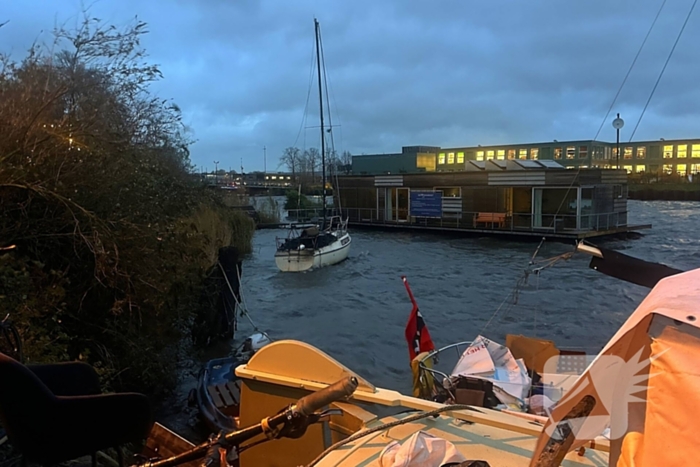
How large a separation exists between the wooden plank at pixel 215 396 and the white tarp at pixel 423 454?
5.83 meters

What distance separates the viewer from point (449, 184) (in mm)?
31688

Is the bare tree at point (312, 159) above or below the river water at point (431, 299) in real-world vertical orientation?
above

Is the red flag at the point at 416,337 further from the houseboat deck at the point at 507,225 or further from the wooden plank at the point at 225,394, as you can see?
the houseboat deck at the point at 507,225

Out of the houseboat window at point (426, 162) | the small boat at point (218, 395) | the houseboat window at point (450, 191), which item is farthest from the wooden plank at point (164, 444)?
the houseboat window at point (426, 162)

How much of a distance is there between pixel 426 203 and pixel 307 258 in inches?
501

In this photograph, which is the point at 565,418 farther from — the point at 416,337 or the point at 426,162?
the point at 426,162

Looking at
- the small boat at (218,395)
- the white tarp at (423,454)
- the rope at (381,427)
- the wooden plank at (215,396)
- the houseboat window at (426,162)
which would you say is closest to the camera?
the white tarp at (423,454)

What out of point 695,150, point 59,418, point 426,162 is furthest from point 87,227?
point 695,150

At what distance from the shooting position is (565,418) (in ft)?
5.46

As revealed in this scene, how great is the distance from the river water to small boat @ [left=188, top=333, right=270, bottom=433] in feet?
1.46

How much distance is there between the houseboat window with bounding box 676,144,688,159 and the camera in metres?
68.4

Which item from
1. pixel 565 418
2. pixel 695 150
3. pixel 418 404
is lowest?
pixel 418 404

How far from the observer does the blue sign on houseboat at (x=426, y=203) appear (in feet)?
105

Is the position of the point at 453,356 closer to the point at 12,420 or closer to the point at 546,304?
the point at 12,420
